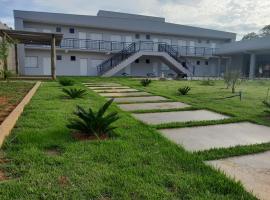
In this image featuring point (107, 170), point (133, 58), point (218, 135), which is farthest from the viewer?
point (133, 58)

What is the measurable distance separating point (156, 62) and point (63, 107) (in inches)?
939

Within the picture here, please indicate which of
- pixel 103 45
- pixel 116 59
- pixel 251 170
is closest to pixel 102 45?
pixel 103 45

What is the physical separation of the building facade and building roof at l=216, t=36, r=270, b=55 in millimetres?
2047

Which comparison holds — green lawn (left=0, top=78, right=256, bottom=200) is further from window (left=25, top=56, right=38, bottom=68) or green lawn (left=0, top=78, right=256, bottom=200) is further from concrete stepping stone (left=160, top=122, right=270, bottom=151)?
window (left=25, top=56, right=38, bottom=68)

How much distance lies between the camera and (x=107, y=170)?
9.36 feet

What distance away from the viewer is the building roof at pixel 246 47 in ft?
86.4

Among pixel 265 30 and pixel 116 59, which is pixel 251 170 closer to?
pixel 116 59

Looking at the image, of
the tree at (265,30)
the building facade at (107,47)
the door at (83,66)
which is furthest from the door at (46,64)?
the tree at (265,30)

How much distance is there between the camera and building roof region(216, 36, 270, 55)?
26334 millimetres

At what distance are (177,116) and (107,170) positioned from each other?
3397 millimetres

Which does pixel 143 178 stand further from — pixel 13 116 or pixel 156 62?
pixel 156 62

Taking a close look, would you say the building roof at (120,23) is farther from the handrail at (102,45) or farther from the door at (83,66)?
the door at (83,66)

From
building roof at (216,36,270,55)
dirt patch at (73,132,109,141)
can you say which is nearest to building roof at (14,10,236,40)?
building roof at (216,36,270,55)

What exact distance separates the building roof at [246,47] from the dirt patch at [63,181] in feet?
89.8
